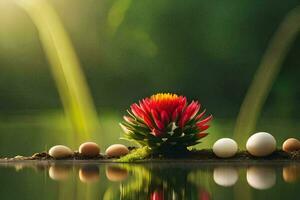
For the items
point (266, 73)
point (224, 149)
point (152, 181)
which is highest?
point (266, 73)

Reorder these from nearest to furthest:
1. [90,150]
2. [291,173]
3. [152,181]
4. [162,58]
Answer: [152,181], [291,173], [90,150], [162,58]

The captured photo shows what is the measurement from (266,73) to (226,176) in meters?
1.50

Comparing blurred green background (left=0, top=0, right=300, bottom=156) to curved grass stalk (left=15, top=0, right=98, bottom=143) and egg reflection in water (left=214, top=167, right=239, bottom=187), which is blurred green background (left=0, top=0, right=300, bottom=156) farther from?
egg reflection in water (left=214, top=167, right=239, bottom=187)

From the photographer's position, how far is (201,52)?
3008mm

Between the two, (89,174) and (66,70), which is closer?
(89,174)

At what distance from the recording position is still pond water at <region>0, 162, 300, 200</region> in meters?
1.21

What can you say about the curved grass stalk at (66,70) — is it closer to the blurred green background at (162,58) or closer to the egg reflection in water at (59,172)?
the blurred green background at (162,58)

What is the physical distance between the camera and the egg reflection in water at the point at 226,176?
55.7 inches

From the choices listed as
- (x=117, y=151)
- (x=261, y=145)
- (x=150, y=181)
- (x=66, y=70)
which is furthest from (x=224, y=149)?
(x=66, y=70)

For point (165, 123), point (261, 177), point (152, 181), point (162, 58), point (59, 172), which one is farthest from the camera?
point (162, 58)

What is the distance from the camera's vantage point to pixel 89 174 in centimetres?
168

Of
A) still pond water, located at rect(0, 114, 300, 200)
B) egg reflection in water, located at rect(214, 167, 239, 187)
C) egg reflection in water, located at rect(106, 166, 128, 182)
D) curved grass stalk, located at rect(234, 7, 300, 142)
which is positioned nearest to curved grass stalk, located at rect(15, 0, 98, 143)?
curved grass stalk, located at rect(234, 7, 300, 142)

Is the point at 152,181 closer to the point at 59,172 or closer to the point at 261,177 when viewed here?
the point at 261,177

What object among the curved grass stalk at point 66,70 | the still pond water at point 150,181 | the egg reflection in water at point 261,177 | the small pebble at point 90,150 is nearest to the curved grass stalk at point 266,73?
the curved grass stalk at point 66,70
